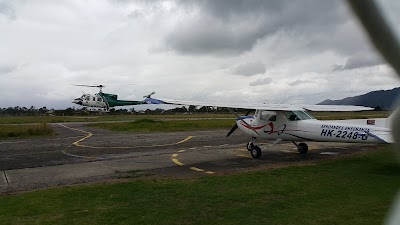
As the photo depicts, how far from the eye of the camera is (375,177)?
9656 millimetres

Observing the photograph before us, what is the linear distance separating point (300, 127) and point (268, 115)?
1614 millimetres

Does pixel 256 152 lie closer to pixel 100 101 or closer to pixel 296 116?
pixel 296 116

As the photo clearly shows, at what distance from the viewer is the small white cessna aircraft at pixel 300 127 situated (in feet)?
41.3

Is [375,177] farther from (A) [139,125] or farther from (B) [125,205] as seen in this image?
(A) [139,125]

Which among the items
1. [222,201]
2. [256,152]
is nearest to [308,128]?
[256,152]

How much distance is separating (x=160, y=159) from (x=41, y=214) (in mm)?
7905

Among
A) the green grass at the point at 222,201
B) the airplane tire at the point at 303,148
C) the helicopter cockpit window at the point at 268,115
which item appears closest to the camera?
the green grass at the point at 222,201

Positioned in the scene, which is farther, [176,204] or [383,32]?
[176,204]

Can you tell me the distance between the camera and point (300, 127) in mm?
14297

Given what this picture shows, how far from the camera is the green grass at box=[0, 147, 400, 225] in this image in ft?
21.1

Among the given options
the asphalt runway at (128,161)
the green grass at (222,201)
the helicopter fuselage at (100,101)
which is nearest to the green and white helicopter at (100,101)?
the helicopter fuselage at (100,101)

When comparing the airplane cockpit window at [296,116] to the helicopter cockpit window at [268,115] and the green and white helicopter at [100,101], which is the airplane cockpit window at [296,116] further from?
the green and white helicopter at [100,101]

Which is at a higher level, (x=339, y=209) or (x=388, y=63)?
(x=388, y=63)

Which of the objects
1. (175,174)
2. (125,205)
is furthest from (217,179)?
(125,205)
